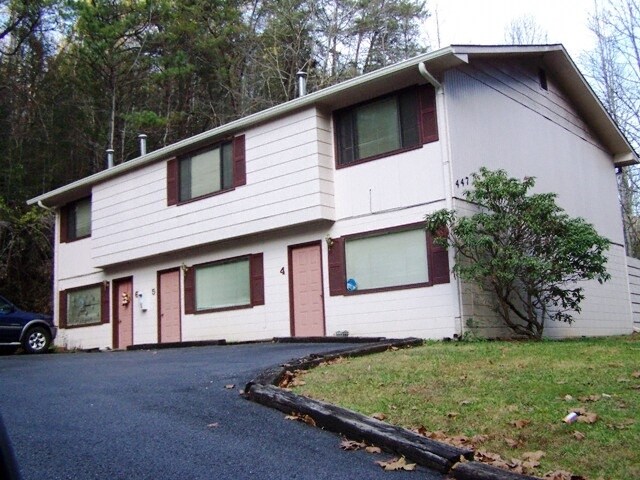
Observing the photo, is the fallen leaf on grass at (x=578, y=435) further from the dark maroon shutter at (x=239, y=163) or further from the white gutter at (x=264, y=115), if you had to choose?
the dark maroon shutter at (x=239, y=163)

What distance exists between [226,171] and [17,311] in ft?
20.9

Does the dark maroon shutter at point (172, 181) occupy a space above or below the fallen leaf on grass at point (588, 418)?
above

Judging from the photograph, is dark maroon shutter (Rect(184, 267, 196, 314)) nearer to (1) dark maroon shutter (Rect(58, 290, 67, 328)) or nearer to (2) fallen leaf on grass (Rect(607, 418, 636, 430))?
(1) dark maroon shutter (Rect(58, 290, 67, 328))

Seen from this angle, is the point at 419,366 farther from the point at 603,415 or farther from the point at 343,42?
the point at 343,42

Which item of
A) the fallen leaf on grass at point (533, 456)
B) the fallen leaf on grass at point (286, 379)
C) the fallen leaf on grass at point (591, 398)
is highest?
the fallen leaf on grass at point (286, 379)

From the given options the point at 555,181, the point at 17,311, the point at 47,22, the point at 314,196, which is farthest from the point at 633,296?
the point at 47,22

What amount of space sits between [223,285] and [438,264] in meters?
5.93

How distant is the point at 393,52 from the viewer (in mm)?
27297

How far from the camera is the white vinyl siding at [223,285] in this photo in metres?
15.9

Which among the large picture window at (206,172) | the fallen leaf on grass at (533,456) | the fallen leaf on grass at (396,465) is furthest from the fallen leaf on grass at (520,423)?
the large picture window at (206,172)

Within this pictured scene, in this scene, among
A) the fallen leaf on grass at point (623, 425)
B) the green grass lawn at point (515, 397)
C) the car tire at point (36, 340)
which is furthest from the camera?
the car tire at point (36, 340)

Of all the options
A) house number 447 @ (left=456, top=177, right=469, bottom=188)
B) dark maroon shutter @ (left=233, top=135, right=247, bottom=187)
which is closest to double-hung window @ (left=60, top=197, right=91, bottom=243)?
Answer: dark maroon shutter @ (left=233, top=135, right=247, bottom=187)

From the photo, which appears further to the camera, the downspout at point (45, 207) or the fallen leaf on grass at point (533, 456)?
the downspout at point (45, 207)

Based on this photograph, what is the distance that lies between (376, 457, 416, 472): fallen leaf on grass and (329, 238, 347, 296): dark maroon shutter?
8747 millimetres
